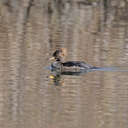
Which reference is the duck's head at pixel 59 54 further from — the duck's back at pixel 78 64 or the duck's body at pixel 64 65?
the duck's back at pixel 78 64

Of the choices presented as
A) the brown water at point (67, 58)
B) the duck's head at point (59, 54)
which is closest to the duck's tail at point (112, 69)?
the brown water at point (67, 58)

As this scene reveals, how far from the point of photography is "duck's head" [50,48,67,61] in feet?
44.4

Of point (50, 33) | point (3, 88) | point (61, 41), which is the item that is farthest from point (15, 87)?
point (50, 33)

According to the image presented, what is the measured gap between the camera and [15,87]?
11.0m

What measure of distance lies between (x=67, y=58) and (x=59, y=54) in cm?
71

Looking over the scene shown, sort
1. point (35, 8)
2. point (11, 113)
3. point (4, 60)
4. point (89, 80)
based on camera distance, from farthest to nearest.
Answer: point (35, 8) → point (4, 60) → point (89, 80) → point (11, 113)

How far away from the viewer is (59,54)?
13.6 m

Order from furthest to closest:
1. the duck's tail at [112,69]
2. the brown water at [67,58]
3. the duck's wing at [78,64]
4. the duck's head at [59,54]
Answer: the duck's head at [59,54] → the duck's wing at [78,64] → the duck's tail at [112,69] → the brown water at [67,58]

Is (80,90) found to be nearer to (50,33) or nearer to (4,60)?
(4,60)

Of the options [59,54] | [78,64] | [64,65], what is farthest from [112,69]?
[59,54]

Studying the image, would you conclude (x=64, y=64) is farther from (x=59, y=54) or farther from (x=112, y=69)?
(x=112, y=69)

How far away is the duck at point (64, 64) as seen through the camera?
12.7m

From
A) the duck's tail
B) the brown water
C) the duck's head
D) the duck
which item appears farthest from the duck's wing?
the duck's head

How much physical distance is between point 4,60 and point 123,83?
3019mm
